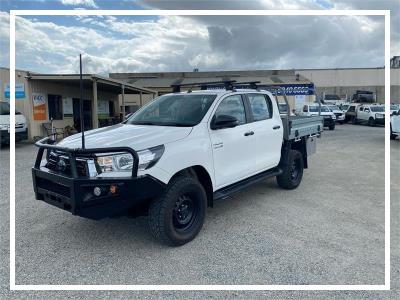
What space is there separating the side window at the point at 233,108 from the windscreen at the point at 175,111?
17cm

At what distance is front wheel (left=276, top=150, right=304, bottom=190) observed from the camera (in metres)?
6.27

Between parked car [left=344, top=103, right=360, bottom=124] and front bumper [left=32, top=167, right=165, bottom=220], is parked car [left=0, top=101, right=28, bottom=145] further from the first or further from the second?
parked car [left=344, top=103, right=360, bottom=124]

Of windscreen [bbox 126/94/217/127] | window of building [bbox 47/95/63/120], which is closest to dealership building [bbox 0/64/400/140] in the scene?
window of building [bbox 47/95/63/120]

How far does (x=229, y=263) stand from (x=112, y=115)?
869 inches

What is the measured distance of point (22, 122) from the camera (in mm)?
13367

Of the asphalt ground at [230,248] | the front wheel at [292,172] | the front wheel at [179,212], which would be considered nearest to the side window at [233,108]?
the front wheel at [179,212]

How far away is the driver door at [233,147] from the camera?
14.8 feet

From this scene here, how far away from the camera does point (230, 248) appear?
393 centimetres

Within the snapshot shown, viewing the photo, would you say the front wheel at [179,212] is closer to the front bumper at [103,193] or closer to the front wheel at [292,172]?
the front bumper at [103,193]

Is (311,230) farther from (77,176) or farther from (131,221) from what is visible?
(77,176)

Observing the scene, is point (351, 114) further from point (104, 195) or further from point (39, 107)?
point (104, 195)

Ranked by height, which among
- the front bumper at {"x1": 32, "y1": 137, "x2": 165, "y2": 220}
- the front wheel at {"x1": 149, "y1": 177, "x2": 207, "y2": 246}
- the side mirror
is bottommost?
the front wheel at {"x1": 149, "y1": 177, "x2": 207, "y2": 246}

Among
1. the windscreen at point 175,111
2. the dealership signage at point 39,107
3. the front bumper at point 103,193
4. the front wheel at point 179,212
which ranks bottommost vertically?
the front wheel at point 179,212

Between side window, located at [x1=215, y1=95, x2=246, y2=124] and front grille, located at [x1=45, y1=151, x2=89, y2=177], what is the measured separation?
193 centimetres
